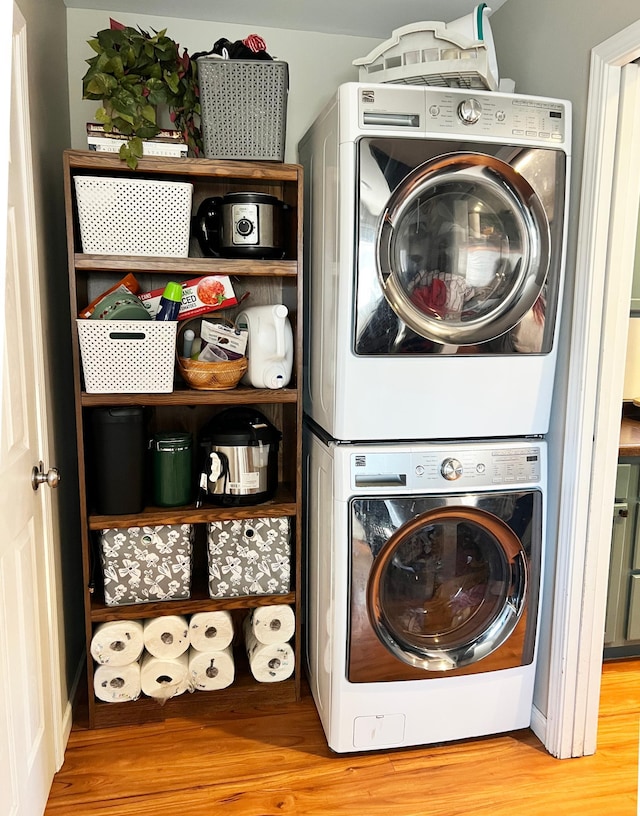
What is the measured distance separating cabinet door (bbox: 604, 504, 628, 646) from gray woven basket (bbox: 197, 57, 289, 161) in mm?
1730

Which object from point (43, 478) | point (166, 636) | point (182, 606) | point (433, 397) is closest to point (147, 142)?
point (43, 478)

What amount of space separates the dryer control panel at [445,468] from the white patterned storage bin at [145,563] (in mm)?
675

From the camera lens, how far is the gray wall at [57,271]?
74.0 inches

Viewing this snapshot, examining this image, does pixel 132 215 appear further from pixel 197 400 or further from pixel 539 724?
pixel 539 724

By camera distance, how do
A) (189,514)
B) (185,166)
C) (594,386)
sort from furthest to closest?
(189,514)
(185,166)
(594,386)

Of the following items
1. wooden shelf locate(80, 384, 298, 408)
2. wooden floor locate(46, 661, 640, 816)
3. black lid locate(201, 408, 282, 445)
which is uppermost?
wooden shelf locate(80, 384, 298, 408)

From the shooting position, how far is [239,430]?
84.4 inches

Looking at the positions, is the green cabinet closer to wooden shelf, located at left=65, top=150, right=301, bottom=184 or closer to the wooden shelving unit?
the wooden shelving unit

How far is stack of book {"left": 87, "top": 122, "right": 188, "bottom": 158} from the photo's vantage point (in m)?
1.95

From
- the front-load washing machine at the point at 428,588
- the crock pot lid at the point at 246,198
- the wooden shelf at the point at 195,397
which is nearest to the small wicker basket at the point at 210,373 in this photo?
the wooden shelf at the point at 195,397

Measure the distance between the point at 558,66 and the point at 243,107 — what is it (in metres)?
0.95

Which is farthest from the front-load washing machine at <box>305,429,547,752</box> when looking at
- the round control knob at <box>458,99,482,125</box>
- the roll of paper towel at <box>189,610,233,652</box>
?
the round control knob at <box>458,99,482,125</box>

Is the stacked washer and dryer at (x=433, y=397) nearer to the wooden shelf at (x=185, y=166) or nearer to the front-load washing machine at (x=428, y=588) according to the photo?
the front-load washing machine at (x=428, y=588)

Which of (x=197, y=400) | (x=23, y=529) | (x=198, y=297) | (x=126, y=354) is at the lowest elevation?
(x=23, y=529)
